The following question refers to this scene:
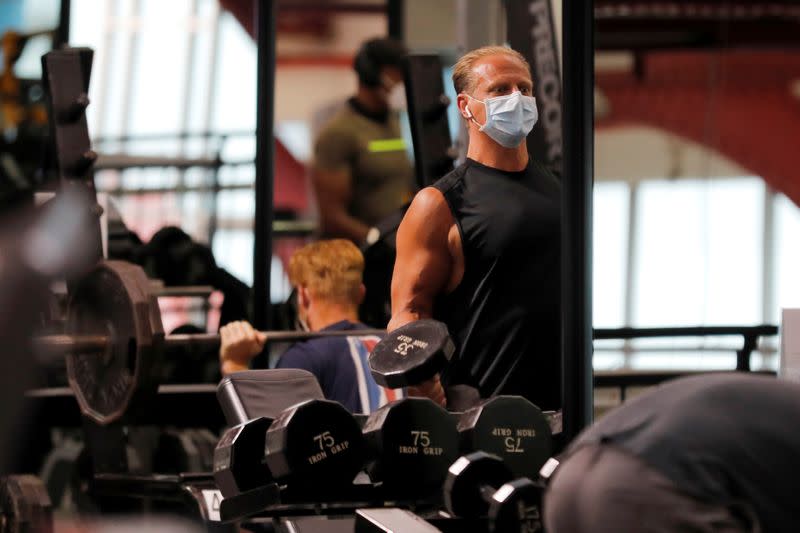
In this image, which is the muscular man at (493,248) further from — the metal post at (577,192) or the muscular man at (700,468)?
the muscular man at (700,468)

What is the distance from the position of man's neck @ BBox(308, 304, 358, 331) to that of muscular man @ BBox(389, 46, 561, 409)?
0.88 metres

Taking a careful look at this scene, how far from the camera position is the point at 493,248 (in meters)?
3.12

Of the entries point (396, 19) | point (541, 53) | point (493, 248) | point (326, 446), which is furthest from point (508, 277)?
point (396, 19)

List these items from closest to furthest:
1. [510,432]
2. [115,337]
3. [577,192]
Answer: [577,192], [510,432], [115,337]

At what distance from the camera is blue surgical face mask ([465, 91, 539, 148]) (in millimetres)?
3082

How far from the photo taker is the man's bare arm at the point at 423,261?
3135 mm

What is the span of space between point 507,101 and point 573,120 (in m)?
0.23

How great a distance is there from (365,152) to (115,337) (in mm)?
1459

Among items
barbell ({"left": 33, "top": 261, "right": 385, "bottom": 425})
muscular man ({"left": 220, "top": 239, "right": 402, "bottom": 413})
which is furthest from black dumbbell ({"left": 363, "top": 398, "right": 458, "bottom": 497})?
barbell ({"left": 33, "top": 261, "right": 385, "bottom": 425})

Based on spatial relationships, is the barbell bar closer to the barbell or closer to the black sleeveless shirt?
the barbell

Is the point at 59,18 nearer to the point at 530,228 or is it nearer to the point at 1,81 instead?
the point at 1,81

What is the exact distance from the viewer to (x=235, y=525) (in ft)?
11.2

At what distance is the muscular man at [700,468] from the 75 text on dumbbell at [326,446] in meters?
1.11

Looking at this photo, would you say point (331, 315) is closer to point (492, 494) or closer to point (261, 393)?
point (261, 393)
